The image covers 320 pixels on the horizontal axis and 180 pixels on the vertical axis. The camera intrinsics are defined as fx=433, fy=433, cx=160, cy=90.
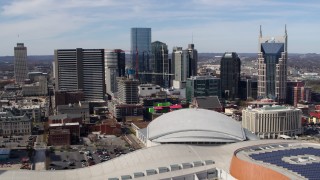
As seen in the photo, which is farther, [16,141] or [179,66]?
[179,66]

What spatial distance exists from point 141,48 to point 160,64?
14.1 meters

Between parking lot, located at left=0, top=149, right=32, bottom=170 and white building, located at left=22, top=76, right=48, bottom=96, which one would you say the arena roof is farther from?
white building, located at left=22, top=76, right=48, bottom=96

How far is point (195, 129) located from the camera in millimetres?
38594

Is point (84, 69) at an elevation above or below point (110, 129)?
above

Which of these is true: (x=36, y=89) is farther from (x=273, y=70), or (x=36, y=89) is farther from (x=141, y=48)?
(x=273, y=70)

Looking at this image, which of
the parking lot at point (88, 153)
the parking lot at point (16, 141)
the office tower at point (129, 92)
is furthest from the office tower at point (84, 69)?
the parking lot at point (88, 153)

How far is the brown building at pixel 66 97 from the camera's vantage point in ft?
259

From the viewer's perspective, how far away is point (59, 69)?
88312 millimetres

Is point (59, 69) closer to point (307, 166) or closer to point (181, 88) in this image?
point (181, 88)

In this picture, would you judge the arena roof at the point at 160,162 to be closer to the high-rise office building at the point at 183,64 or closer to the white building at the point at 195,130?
the white building at the point at 195,130

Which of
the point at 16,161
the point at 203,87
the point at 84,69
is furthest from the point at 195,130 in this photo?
the point at 84,69

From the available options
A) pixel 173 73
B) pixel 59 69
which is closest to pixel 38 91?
pixel 59 69

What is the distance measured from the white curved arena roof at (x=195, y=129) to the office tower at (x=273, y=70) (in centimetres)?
4409

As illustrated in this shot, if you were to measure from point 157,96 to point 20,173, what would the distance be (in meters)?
55.3
